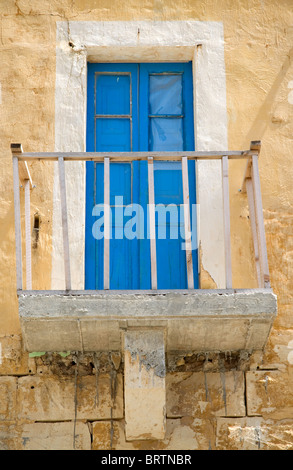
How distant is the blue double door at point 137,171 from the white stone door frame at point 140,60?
0.10 meters

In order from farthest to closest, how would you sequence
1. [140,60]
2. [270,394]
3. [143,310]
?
1. [140,60]
2. [270,394]
3. [143,310]

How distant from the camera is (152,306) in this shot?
237 inches

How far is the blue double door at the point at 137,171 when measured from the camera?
22.3ft

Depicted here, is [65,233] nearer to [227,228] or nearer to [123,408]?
[227,228]

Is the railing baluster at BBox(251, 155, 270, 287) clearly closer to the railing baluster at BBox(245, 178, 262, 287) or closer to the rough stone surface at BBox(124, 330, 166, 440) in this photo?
the railing baluster at BBox(245, 178, 262, 287)

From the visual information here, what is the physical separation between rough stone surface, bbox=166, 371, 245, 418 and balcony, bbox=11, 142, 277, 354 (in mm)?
180

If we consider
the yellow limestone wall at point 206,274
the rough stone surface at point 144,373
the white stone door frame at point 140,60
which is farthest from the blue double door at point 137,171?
the rough stone surface at point 144,373

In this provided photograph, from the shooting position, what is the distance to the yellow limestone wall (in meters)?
6.38

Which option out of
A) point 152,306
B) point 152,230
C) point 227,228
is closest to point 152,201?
point 152,230

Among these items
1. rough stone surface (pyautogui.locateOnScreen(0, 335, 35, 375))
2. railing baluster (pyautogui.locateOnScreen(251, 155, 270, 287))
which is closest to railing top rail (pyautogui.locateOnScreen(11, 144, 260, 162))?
railing baluster (pyautogui.locateOnScreen(251, 155, 270, 287))

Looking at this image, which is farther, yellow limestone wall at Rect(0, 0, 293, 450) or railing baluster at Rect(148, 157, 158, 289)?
yellow limestone wall at Rect(0, 0, 293, 450)

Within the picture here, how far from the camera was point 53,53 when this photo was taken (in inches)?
285

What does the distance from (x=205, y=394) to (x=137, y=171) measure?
5.43 ft
